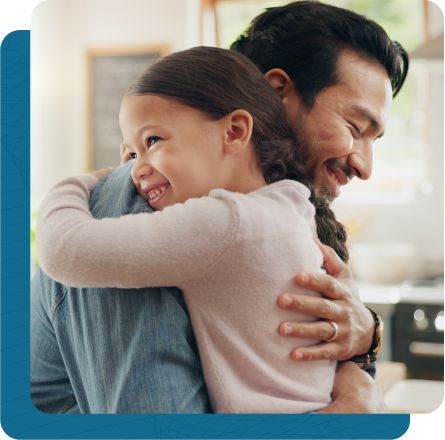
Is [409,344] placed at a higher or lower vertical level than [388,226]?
lower

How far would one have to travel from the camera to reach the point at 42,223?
1.67ft

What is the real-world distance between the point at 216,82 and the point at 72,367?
0.39 m

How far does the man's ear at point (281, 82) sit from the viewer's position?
2.32 feet

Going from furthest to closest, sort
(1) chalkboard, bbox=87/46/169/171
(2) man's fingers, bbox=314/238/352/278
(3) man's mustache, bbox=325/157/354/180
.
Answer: (1) chalkboard, bbox=87/46/169/171, (3) man's mustache, bbox=325/157/354/180, (2) man's fingers, bbox=314/238/352/278

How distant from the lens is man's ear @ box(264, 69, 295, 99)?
71cm

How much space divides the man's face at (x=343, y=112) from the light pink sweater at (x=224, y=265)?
0.17 meters

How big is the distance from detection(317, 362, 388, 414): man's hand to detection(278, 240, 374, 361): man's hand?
26mm

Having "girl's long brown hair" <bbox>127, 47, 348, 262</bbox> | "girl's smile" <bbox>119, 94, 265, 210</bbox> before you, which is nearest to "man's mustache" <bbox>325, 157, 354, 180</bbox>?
"girl's long brown hair" <bbox>127, 47, 348, 262</bbox>

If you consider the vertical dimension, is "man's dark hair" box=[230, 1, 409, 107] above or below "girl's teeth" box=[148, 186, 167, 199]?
above

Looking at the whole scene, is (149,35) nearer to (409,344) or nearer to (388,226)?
(409,344)

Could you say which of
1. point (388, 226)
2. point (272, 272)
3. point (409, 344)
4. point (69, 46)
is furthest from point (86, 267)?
point (388, 226)

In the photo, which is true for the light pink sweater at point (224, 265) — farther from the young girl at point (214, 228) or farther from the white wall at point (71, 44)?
the white wall at point (71, 44)

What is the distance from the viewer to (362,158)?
0.74m

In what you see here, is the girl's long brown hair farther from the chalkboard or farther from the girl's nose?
the chalkboard
